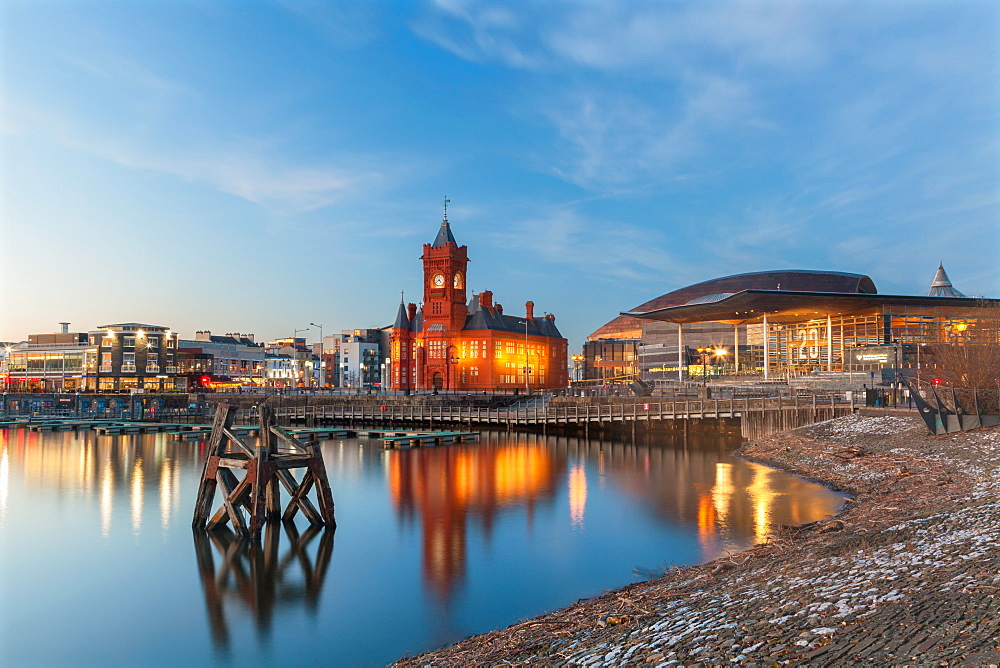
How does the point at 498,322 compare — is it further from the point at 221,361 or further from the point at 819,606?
the point at 221,361

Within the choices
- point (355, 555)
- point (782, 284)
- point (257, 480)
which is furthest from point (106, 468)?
point (782, 284)

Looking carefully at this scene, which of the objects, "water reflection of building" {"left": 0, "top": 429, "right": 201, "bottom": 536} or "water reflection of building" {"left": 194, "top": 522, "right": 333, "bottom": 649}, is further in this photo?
"water reflection of building" {"left": 0, "top": 429, "right": 201, "bottom": 536}

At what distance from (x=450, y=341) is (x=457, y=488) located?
207 feet

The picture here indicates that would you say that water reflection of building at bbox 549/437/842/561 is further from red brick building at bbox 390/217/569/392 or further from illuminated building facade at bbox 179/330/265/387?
illuminated building facade at bbox 179/330/265/387

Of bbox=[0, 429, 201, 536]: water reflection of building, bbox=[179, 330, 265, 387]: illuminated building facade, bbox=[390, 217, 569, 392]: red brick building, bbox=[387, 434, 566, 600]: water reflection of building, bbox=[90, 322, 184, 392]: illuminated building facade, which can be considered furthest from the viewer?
bbox=[179, 330, 265, 387]: illuminated building facade

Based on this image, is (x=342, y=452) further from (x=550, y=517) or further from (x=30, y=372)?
(x=30, y=372)

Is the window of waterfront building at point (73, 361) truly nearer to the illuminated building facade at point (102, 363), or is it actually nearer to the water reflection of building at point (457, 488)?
the illuminated building facade at point (102, 363)

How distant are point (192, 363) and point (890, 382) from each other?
461 ft

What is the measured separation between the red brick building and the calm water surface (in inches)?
2180

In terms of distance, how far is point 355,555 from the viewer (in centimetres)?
2188

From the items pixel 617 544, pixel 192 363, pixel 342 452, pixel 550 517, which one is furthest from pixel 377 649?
pixel 192 363

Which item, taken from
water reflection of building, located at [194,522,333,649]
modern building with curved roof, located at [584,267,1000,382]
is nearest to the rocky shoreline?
water reflection of building, located at [194,522,333,649]

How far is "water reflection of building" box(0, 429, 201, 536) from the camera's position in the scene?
31359mm

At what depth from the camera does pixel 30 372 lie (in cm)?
14762
